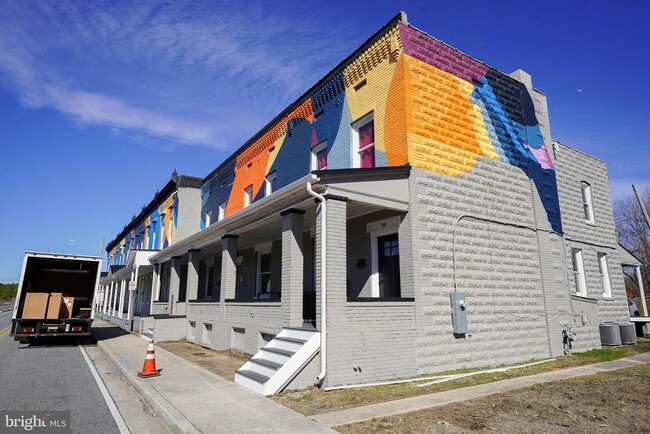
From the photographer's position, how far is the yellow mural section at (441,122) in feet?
34.0

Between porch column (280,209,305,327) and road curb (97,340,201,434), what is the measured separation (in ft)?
10.4

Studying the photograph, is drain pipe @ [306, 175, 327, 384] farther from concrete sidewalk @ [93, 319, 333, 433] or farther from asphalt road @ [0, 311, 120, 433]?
asphalt road @ [0, 311, 120, 433]

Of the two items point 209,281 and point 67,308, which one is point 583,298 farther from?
point 67,308

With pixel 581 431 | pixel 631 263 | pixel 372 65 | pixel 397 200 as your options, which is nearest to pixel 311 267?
pixel 397 200

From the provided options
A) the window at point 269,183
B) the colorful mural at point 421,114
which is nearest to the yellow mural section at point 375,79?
the colorful mural at point 421,114

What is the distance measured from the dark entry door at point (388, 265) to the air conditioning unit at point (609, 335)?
8542 millimetres

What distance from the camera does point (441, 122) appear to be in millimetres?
11008

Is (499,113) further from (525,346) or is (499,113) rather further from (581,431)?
(581,431)

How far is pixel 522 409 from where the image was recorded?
20.7 feet

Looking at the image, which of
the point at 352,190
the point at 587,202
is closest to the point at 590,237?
the point at 587,202

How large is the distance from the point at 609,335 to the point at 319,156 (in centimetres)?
1169

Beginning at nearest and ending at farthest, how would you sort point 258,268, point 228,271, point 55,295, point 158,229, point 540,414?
1. point 540,414
2. point 228,271
3. point 55,295
4. point 258,268
5. point 158,229

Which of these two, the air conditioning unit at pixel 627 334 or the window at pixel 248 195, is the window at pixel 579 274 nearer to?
the air conditioning unit at pixel 627 334

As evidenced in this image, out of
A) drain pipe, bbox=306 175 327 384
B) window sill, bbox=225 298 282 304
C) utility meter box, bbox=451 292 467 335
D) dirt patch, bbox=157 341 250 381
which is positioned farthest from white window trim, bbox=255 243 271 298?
utility meter box, bbox=451 292 467 335
